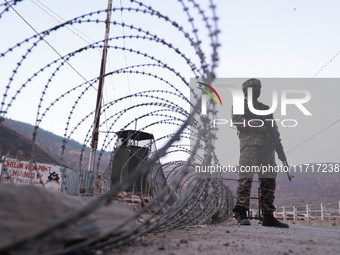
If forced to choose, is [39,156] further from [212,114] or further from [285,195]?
Result: [285,195]

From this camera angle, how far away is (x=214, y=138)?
265 centimetres

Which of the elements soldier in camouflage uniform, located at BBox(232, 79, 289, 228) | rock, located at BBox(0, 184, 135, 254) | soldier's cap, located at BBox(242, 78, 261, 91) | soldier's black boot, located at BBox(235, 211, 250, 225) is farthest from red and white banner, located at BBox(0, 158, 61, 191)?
rock, located at BBox(0, 184, 135, 254)

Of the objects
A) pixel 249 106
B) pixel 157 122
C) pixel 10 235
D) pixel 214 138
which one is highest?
pixel 249 106

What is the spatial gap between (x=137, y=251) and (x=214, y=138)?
1.06 m

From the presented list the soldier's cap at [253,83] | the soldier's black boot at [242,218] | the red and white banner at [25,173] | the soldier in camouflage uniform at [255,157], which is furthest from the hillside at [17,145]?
the soldier's cap at [253,83]

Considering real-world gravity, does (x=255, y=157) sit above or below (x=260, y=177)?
above

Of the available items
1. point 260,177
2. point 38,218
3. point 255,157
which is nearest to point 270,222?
point 260,177

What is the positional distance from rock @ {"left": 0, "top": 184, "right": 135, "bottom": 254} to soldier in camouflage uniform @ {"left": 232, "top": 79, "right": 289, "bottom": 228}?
3.86m

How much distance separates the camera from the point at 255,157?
217 inches

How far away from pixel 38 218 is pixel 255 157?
14.7 feet

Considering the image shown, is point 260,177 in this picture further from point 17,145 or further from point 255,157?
point 17,145

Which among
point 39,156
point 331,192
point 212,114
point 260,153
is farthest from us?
point 331,192

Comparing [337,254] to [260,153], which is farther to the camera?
[260,153]

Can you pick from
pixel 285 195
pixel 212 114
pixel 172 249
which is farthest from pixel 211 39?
pixel 285 195
